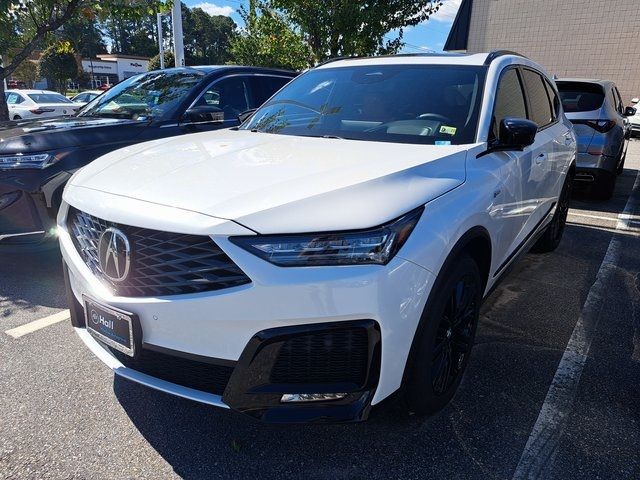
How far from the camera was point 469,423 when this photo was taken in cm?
244

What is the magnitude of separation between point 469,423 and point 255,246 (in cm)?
145

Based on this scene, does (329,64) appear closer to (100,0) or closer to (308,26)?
(100,0)

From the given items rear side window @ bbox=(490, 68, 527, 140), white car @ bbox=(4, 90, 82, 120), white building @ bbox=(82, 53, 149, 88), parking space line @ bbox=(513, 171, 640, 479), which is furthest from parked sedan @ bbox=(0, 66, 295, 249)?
white building @ bbox=(82, 53, 149, 88)

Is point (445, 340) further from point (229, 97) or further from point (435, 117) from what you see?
point (229, 97)

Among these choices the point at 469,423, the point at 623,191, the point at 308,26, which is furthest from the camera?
the point at 308,26

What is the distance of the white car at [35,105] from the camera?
15461 millimetres

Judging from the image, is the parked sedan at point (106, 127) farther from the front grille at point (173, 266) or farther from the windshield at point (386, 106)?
the front grille at point (173, 266)

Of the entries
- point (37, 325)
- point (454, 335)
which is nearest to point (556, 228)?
point (454, 335)

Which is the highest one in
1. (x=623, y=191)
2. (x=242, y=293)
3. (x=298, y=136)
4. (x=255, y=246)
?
(x=298, y=136)

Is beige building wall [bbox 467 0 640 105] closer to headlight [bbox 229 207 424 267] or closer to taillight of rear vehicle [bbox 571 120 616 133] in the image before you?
taillight of rear vehicle [bbox 571 120 616 133]

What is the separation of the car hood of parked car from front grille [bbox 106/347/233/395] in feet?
1.87

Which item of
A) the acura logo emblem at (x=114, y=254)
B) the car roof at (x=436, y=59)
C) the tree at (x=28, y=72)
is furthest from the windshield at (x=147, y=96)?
the tree at (x=28, y=72)

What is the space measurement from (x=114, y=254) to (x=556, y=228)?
14.1ft

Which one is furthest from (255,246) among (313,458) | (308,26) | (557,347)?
(308,26)
